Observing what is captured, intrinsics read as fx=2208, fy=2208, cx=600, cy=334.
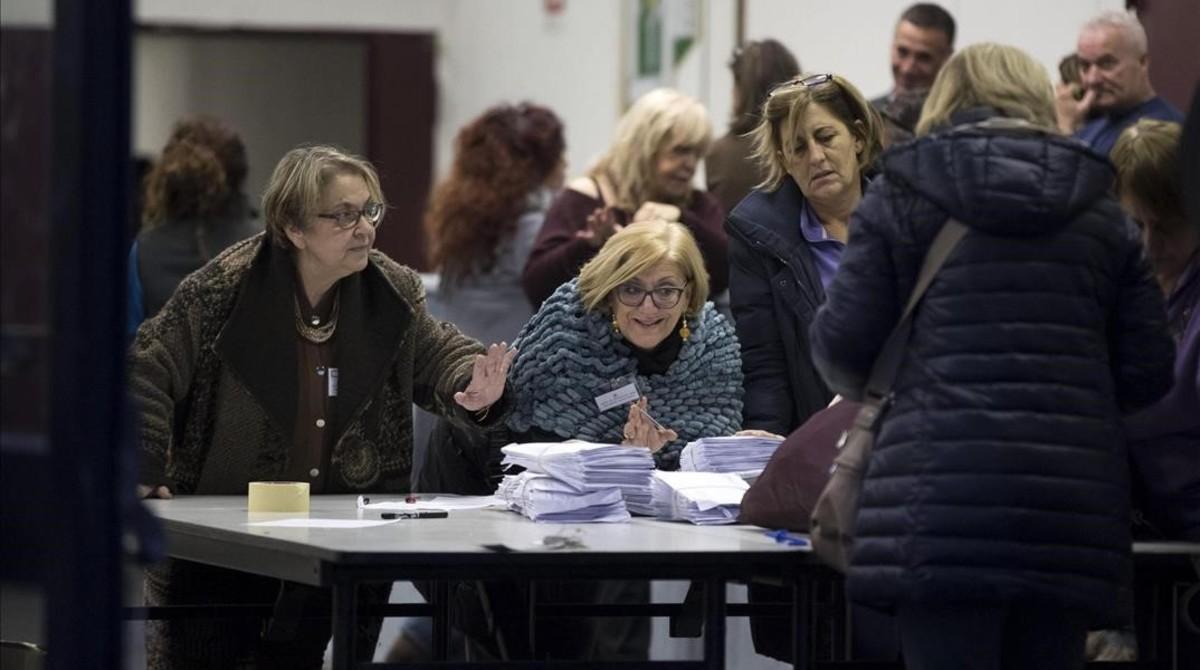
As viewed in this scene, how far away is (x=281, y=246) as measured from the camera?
191 inches

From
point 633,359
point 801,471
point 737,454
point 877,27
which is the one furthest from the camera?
point 877,27

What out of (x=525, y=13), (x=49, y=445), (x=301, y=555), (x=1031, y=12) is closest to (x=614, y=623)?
(x=1031, y=12)

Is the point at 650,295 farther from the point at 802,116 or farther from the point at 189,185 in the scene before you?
the point at 189,185

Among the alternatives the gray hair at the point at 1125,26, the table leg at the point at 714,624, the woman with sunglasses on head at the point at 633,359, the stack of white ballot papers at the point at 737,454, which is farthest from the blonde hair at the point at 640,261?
the gray hair at the point at 1125,26

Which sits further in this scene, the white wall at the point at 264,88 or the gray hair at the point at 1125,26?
the white wall at the point at 264,88

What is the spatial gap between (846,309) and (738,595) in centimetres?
244

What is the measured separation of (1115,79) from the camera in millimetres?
6426

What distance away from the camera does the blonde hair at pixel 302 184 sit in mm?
4793

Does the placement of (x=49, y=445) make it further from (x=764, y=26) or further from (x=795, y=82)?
(x=764, y=26)

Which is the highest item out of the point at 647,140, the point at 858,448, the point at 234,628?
the point at 647,140

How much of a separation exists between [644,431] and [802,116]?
2.60ft

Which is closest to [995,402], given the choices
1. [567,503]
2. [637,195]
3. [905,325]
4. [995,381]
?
[995,381]

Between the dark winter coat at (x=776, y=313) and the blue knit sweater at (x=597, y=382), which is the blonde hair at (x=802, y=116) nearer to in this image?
the dark winter coat at (x=776, y=313)

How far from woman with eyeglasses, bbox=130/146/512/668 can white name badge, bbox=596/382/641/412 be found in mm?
222
